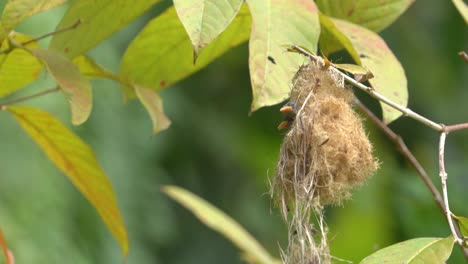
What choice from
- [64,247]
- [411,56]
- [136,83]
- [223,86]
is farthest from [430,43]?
[136,83]

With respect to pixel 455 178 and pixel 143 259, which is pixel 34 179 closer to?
pixel 143 259

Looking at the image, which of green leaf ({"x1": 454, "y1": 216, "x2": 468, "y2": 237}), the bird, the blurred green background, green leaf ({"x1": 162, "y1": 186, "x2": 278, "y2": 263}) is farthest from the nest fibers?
the blurred green background

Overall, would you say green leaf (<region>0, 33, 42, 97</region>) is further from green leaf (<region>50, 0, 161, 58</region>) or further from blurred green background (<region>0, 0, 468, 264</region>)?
blurred green background (<region>0, 0, 468, 264</region>)

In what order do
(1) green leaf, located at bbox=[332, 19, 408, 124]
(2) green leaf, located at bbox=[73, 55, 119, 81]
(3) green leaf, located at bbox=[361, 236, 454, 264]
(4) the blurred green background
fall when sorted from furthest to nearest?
Answer: 1. (4) the blurred green background
2. (2) green leaf, located at bbox=[73, 55, 119, 81]
3. (1) green leaf, located at bbox=[332, 19, 408, 124]
4. (3) green leaf, located at bbox=[361, 236, 454, 264]

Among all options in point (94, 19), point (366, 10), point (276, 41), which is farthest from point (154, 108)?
point (366, 10)

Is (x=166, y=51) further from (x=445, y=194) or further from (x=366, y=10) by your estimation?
(x=445, y=194)

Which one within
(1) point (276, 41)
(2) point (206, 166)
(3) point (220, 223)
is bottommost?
(2) point (206, 166)
